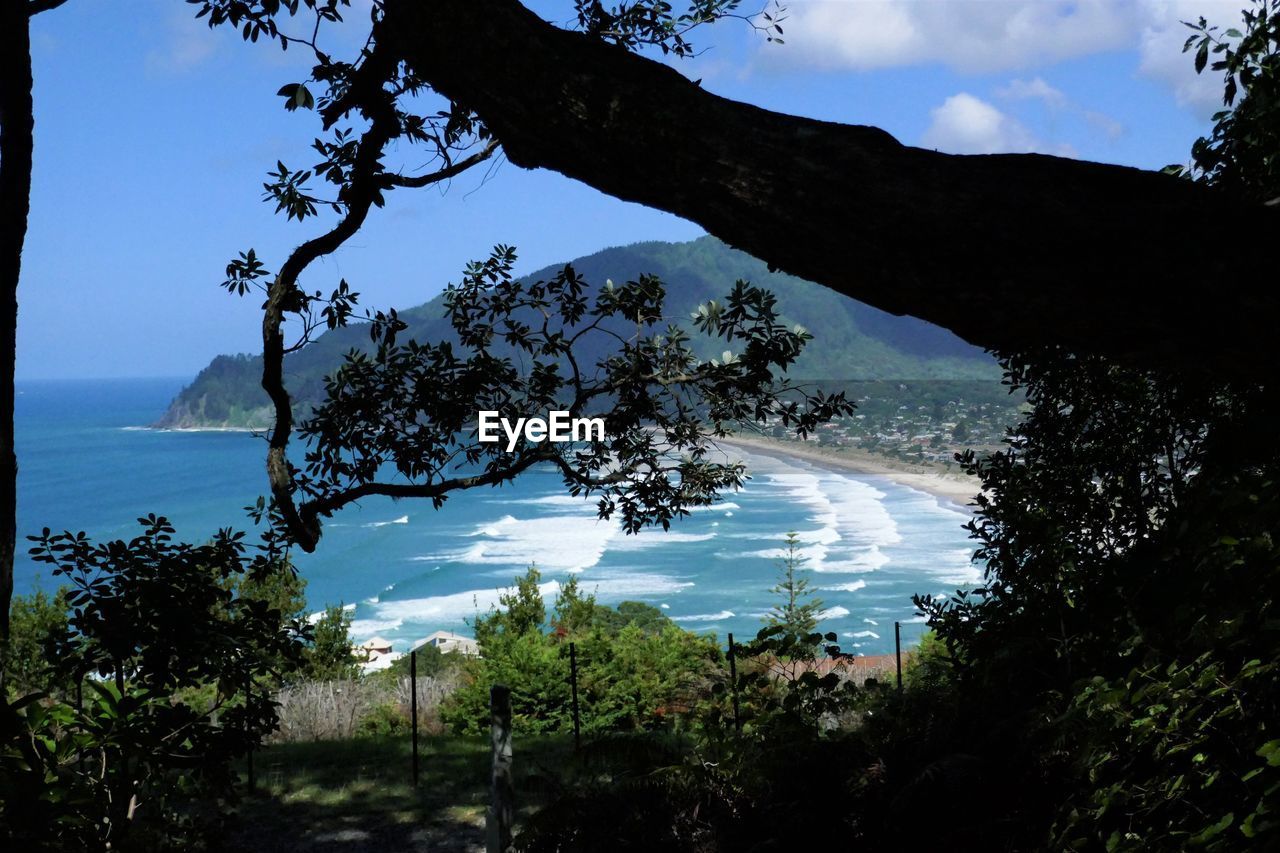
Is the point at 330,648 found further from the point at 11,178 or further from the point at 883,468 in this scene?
the point at 883,468

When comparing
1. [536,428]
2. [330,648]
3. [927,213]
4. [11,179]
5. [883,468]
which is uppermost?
[11,179]

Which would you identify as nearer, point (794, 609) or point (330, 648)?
point (794, 609)

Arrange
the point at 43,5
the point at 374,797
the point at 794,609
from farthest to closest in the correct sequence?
the point at 794,609 < the point at 374,797 < the point at 43,5

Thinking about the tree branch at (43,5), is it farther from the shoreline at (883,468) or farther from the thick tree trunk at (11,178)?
the shoreline at (883,468)

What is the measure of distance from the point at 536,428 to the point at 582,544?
2708 inches

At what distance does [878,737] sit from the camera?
4461 mm

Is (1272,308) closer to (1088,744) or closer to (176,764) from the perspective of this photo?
(1088,744)

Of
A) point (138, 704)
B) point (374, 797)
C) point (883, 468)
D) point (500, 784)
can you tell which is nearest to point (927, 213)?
point (138, 704)

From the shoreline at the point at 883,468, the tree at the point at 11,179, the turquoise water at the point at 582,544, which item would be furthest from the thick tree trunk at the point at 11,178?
the shoreline at the point at 883,468

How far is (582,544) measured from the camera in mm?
75375

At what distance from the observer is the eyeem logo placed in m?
6.90

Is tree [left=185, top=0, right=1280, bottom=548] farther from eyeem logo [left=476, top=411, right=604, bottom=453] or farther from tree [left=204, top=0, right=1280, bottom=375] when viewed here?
eyeem logo [left=476, top=411, right=604, bottom=453]

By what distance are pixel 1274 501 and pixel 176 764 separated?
3.59 meters

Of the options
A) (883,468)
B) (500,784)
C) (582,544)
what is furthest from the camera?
(883,468)
